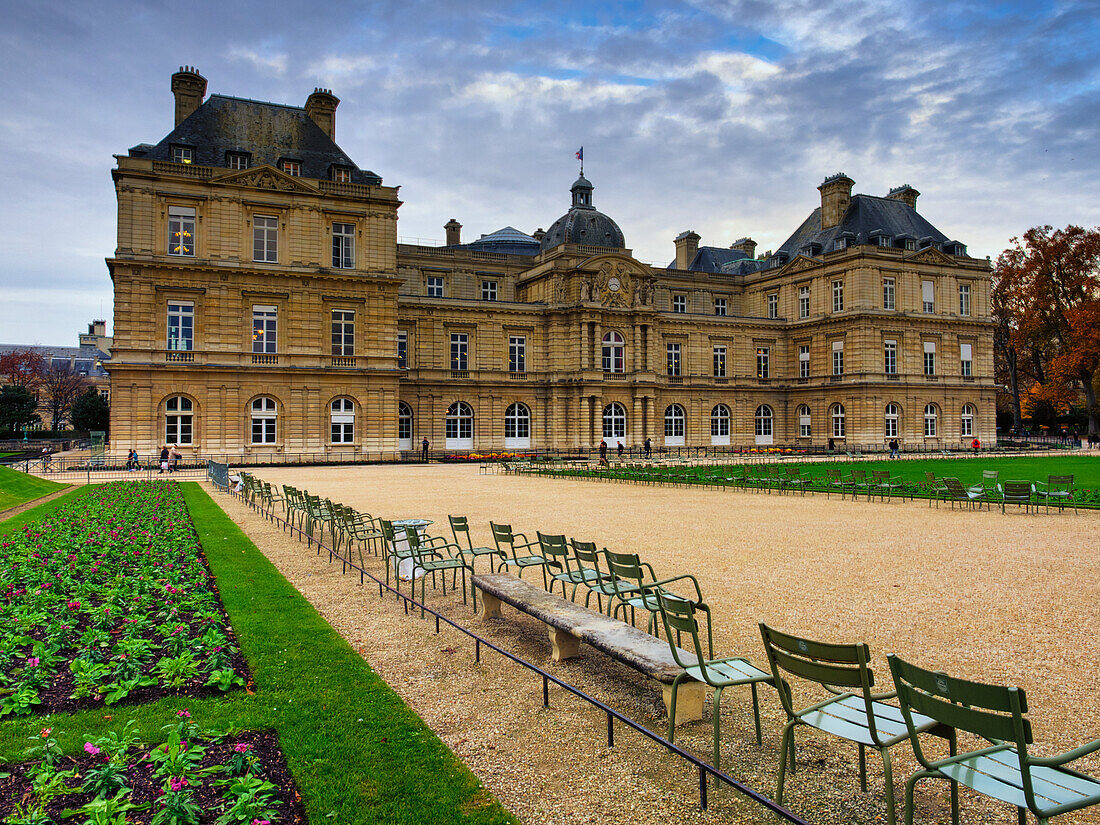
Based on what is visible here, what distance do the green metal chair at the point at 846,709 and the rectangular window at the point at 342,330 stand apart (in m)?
36.8

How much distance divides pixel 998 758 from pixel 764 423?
2038 inches

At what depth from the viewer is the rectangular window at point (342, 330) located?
38625 millimetres

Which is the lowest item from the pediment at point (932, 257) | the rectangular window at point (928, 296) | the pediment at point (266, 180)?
the rectangular window at point (928, 296)

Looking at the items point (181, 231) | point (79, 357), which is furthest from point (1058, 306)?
point (79, 357)

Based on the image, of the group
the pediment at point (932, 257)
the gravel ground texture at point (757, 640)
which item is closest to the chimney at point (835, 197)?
the pediment at point (932, 257)

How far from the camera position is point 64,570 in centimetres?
973

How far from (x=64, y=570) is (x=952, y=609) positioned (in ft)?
36.7

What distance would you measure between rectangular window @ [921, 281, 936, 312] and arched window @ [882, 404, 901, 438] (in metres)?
7.54

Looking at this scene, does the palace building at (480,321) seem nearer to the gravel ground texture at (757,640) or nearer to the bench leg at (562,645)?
the gravel ground texture at (757,640)

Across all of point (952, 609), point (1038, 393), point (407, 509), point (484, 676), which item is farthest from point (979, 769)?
point (1038, 393)

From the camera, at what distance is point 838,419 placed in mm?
51094

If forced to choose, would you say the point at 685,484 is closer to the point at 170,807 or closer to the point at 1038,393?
the point at 170,807

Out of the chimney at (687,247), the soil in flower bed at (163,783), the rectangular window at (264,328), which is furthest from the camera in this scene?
the chimney at (687,247)

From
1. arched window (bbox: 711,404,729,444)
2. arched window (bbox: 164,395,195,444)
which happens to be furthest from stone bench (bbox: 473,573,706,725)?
arched window (bbox: 711,404,729,444)
